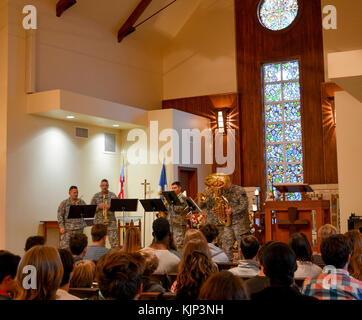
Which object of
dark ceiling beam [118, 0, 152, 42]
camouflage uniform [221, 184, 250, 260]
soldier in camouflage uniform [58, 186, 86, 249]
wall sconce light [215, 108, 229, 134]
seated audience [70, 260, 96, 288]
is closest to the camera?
seated audience [70, 260, 96, 288]

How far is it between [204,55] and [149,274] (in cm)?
1096

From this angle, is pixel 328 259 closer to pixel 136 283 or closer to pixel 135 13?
pixel 136 283

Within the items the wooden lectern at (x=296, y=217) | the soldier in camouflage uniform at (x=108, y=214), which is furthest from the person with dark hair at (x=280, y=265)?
the soldier in camouflage uniform at (x=108, y=214)

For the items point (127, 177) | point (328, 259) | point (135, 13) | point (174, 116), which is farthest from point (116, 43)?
point (328, 259)

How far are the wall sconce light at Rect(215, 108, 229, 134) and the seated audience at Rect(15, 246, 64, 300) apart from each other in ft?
36.0

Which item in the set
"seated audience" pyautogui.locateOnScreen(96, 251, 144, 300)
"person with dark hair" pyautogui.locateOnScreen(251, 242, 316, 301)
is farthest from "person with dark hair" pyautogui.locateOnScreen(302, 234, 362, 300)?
"seated audience" pyautogui.locateOnScreen(96, 251, 144, 300)

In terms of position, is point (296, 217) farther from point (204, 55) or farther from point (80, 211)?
point (204, 55)

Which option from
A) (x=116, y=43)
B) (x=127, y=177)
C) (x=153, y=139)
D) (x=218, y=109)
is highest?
(x=116, y=43)

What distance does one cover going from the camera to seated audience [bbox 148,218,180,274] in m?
4.46

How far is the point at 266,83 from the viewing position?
1325cm

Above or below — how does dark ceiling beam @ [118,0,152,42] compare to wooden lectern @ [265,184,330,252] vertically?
above

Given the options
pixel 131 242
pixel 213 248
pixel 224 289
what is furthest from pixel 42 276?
pixel 213 248

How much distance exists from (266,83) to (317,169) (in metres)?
2.67

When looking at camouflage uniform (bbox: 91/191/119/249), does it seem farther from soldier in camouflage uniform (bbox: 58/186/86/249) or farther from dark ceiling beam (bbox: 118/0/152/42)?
dark ceiling beam (bbox: 118/0/152/42)
